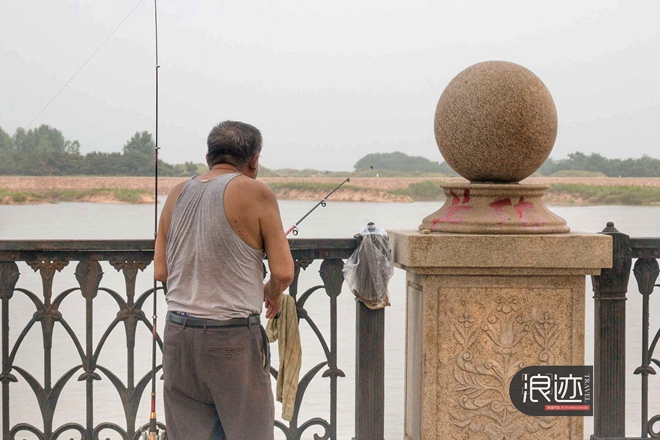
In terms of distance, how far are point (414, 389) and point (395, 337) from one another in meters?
11.0

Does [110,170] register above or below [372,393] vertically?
above

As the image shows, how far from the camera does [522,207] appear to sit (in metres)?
4.18

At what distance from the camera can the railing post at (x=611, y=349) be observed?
454 centimetres

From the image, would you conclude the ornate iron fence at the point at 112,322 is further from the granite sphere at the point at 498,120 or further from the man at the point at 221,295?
the man at the point at 221,295

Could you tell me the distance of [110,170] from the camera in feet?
24.3

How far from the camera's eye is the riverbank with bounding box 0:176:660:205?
340 inches

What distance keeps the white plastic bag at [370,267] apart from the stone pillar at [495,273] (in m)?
0.18

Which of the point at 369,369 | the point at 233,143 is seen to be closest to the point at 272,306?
the point at 233,143

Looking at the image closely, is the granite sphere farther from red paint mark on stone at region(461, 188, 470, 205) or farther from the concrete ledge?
the concrete ledge

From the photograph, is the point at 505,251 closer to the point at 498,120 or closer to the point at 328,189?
the point at 498,120

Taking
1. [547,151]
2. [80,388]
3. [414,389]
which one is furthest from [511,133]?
[80,388]

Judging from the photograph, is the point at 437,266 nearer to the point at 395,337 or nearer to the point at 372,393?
the point at 372,393

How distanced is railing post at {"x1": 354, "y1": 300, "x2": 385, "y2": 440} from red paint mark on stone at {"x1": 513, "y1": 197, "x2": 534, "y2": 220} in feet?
3.12

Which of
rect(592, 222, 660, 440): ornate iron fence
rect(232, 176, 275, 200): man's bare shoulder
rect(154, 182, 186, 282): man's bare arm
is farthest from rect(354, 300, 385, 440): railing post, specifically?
rect(232, 176, 275, 200): man's bare shoulder
